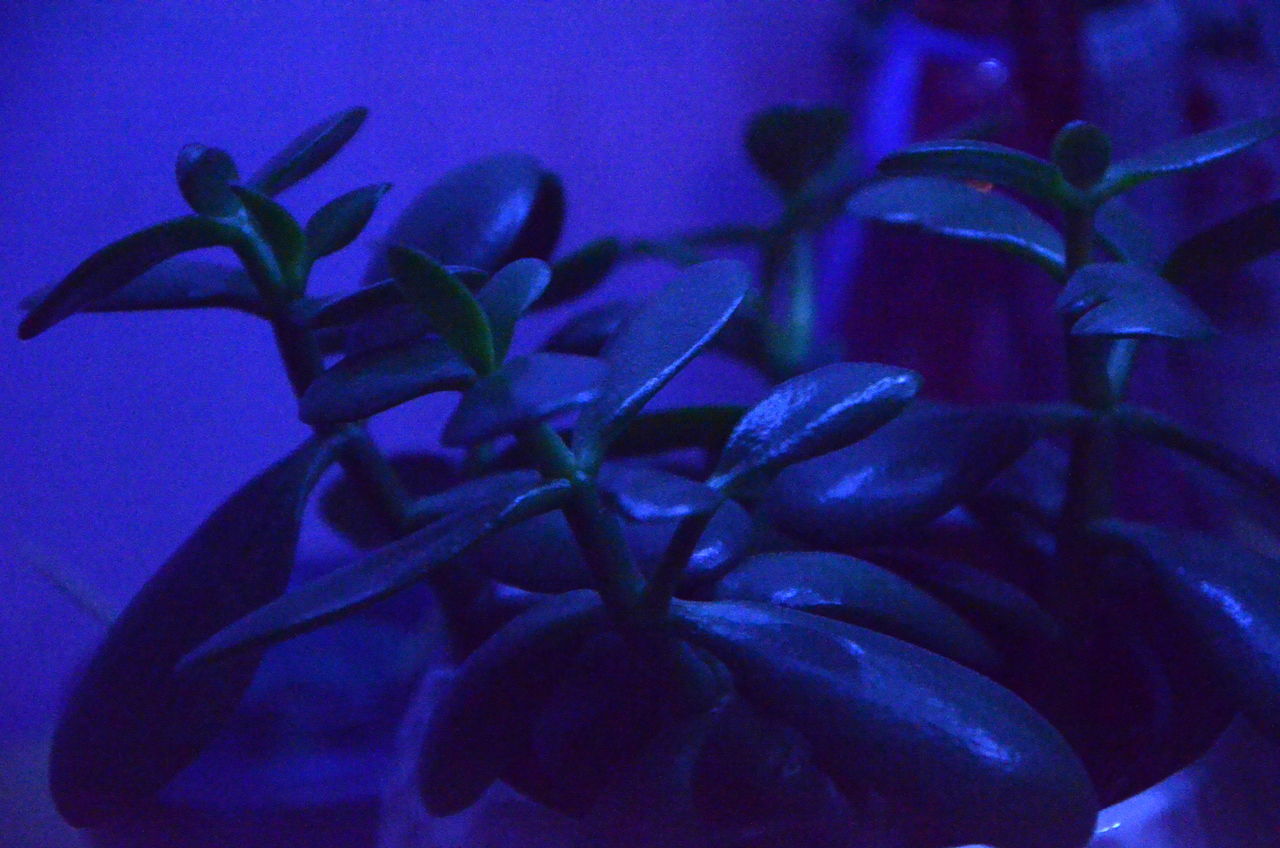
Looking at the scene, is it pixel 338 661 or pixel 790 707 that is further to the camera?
pixel 338 661

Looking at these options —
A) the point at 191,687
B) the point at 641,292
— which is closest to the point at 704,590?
the point at 191,687

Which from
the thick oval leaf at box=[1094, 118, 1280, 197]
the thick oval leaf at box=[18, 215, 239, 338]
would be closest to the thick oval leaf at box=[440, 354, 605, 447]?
the thick oval leaf at box=[18, 215, 239, 338]

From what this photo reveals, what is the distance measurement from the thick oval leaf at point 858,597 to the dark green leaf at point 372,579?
11 centimetres

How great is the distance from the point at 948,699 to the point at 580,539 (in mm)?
111

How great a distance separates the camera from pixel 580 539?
32 centimetres

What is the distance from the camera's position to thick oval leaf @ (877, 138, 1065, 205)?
15.1 inches

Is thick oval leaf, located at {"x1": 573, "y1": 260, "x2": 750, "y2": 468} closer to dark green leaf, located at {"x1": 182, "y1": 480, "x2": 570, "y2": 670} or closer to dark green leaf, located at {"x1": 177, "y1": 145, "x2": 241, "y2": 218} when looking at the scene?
dark green leaf, located at {"x1": 182, "y1": 480, "x2": 570, "y2": 670}

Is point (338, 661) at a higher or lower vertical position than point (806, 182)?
lower

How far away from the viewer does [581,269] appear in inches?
19.1

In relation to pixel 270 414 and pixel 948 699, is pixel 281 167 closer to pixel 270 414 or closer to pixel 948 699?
pixel 948 699

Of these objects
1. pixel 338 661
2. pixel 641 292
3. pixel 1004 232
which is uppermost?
pixel 1004 232

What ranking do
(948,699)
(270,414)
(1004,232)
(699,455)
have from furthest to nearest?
(270,414), (699,455), (1004,232), (948,699)

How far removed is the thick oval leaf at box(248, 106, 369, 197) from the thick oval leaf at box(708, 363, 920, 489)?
0.19 metres

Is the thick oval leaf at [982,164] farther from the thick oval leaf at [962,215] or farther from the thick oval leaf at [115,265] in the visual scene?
the thick oval leaf at [115,265]
